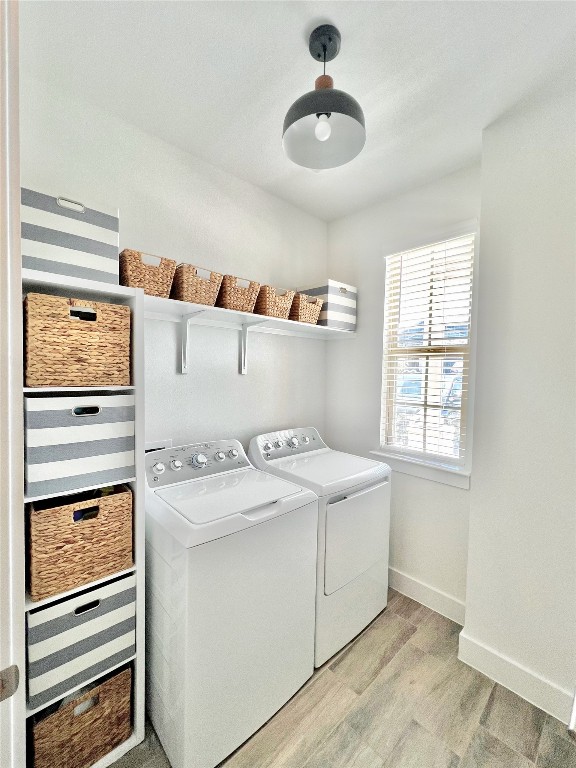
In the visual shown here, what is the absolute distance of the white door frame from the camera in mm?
531

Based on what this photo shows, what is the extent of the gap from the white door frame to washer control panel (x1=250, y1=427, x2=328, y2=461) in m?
1.54

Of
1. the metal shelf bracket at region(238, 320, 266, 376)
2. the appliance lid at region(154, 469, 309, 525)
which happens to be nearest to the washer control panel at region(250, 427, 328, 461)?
the appliance lid at region(154, 469, 309, 525)

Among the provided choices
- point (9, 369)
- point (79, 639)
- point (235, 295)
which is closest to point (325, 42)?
point (235, 295)

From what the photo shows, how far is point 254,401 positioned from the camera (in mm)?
2305

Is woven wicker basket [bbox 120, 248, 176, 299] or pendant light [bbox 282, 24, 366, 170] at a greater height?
pendant light [bbox 282, 24, 366, 170]

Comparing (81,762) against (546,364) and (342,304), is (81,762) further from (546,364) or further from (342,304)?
(342,304)

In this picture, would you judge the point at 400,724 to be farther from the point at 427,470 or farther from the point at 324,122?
the point at 324,122

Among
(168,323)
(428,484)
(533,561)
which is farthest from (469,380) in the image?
(168,323)

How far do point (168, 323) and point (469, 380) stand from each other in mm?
1760

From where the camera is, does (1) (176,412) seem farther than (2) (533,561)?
Yes

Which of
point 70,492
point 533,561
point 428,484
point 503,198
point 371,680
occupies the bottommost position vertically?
point 371,680

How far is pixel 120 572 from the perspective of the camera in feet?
4.15

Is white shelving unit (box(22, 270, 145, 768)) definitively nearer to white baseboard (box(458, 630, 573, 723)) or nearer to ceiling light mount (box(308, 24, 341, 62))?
ceiling light mount (box(308, 24, 341, 62))

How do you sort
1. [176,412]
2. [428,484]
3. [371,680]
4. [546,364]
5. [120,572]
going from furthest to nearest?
[428,484], [176,412], [371,680], [546,364], [120,572]
